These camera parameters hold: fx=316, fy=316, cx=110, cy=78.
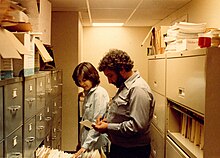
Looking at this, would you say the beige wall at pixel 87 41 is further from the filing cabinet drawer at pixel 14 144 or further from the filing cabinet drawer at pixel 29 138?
the filing cabinet drawer at pixel 14 144

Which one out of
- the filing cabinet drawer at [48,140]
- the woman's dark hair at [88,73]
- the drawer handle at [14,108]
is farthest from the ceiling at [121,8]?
the drawer handle at [14,108]

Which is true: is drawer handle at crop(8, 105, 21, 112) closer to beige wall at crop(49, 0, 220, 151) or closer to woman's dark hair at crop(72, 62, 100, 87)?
woman's dark hair at crop(72, 62, 100, 87)

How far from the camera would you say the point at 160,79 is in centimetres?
312

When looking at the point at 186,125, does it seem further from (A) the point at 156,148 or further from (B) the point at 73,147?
Result: (B) the point at 73,147

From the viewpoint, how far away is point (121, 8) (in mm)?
4176

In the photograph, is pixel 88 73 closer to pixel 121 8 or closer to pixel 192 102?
pixel 192 102

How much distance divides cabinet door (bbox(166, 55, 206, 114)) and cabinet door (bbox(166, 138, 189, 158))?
0.35m

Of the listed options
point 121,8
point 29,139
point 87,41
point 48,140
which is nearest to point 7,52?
point 29,139

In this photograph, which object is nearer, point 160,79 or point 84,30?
point 160,79

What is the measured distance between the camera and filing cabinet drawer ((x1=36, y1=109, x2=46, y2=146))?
249 centimetres

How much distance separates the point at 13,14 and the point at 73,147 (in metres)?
3.02

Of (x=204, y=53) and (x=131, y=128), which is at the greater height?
(x=204, y=53)

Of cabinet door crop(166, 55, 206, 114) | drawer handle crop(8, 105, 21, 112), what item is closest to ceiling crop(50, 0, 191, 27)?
cabinet door crop(166, 55, 206, 114)

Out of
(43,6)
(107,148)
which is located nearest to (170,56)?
(107,148)
